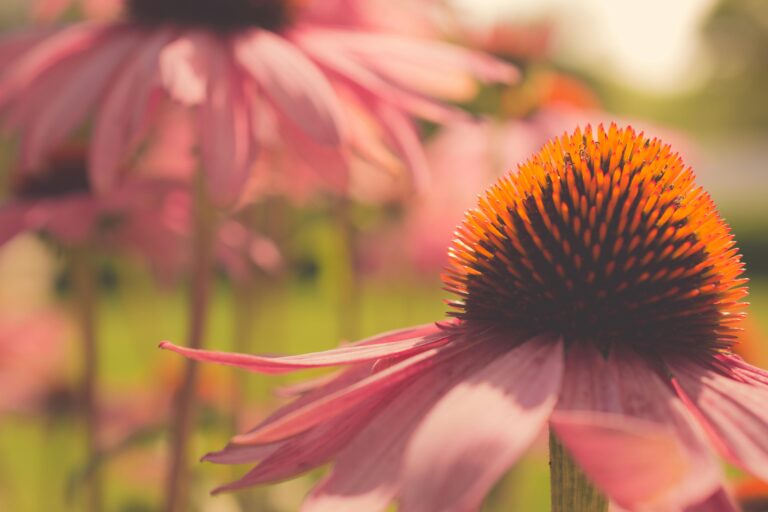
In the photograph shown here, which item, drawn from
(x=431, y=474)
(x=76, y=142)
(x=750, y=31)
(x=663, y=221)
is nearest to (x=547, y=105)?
(x=76, y=142)

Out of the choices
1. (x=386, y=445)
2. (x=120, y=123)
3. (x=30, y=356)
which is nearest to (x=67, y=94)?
(x=120, y=123)

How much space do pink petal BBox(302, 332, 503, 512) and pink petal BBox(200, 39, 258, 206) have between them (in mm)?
278

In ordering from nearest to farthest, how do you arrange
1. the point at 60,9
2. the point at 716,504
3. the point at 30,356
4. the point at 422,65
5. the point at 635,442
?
the point at 635,442 < the point at 716,504 < the point at 422,65 < the point at 60,9 < the point at 30,356

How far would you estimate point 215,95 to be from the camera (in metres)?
0.83

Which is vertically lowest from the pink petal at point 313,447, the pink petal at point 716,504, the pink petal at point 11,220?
the pink petal at point 716,504

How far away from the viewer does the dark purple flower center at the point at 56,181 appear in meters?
1.17

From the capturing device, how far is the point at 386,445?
1.60 feet

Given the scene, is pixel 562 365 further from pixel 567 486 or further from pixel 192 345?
pixel 192 345

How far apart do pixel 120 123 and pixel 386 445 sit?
443mm

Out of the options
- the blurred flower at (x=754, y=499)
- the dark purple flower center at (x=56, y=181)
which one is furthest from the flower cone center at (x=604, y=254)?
the dark purple flower center at (x=56, y=181)

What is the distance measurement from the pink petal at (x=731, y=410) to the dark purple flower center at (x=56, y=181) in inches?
32.0

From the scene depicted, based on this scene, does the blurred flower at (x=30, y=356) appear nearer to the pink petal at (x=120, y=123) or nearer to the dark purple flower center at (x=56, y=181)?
the dark purple flower center at (x=56, y=181)

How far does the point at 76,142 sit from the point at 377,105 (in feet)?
1.88

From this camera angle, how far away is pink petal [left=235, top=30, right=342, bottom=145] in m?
0.79
